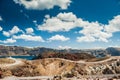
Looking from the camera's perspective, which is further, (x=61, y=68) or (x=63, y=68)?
(x=61, y=68)

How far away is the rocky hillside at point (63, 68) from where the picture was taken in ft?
472

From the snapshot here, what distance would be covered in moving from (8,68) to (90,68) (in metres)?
51.9

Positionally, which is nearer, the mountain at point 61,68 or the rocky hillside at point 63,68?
the mountain at point 61,68

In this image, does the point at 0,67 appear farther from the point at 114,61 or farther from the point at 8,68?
the point at 114,61

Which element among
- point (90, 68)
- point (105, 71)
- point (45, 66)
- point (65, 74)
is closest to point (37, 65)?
→ point (45, 66)

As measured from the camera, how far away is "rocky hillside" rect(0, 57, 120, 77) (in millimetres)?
144000

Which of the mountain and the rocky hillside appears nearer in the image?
the mountain

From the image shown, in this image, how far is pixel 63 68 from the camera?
157 meters

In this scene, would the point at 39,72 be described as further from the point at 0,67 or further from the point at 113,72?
the point at 113,72

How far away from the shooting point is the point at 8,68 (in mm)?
140750

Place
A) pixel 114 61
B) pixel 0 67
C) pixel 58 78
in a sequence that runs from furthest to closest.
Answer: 1. pixel 114 61
2. pixel 0 67
3. pixel 58 78

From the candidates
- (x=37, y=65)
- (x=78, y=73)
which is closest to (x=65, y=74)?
(x=78, y=73)

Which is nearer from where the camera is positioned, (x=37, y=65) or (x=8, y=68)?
(x=8, y=68)

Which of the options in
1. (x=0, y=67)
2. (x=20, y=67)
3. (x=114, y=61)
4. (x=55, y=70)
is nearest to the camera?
(x=0, y=67)
